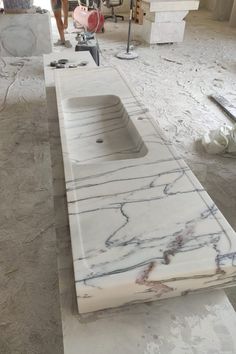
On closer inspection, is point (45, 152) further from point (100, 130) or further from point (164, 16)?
point (164, 16)

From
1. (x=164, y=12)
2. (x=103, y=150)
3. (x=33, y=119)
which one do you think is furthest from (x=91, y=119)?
(x=164, y=12)

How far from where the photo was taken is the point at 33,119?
10.0ft

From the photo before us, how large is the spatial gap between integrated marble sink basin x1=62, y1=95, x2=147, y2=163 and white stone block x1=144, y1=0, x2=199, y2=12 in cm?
A: 382

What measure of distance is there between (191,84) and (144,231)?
3.49 metres

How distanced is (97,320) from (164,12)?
5245mm

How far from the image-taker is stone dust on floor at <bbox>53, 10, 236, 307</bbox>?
7.83ft

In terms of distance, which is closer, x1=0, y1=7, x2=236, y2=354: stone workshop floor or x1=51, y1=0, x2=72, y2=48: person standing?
x1=0, y1=7, x2=236, y2=354: stone workshop floor

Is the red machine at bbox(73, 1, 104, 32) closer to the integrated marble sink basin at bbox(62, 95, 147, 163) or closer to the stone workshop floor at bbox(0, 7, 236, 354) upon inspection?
the stone workshop floor at bbox(0, 7, 236, 354)

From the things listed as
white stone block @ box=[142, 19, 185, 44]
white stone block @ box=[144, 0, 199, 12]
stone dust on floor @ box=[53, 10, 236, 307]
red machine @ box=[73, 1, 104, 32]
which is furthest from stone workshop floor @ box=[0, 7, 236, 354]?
white stone block @ box=[144, 0, 199, 12]

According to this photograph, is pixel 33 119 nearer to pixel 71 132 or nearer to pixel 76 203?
pixel 71 132

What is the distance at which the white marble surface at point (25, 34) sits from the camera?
14.6 ft

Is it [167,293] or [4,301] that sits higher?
[167,293]

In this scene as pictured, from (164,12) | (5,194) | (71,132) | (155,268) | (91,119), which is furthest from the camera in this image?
(164,12)

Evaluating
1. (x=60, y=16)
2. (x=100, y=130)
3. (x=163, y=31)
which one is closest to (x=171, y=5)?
(x=163, y=31)
